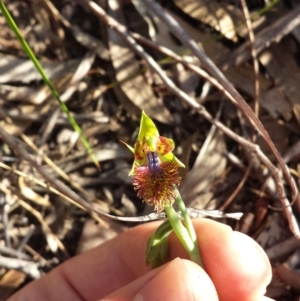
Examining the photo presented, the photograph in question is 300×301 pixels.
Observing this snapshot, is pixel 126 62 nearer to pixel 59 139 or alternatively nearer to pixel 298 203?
pixel 59 139

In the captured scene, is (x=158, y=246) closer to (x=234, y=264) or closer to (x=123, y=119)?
(x=234, y=264)

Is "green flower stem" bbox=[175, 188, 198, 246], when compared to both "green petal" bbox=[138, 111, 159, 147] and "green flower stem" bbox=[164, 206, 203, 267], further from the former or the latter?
"green petal" bbox=[138, 111, 159, 147]

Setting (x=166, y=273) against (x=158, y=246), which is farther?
(x=158, y=246)

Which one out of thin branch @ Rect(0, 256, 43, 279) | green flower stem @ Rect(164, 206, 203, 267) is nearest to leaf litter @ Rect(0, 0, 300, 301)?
thin branch @ Rect(0, 256, 43, 279)

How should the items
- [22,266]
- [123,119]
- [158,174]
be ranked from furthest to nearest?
[123,119]
[22,266]
[158,174]

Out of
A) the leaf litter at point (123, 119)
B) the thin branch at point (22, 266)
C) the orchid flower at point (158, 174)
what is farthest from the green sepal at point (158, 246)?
the thin branch at point (22, 266)

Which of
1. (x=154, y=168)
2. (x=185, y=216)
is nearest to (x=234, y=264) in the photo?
(x=185, y=216)

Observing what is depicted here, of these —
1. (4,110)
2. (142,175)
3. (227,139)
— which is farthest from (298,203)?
A: (4,110)
